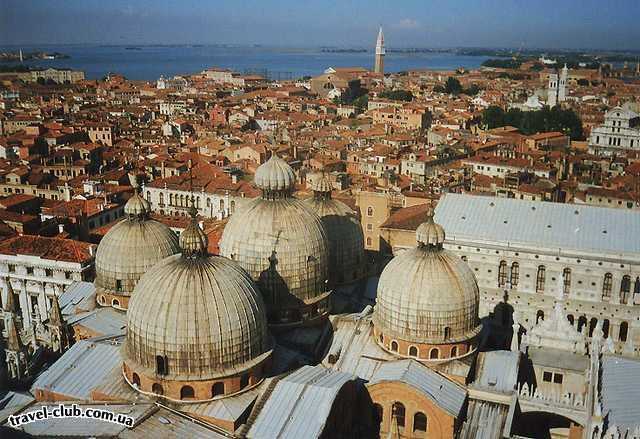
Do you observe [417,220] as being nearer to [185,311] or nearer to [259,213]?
[259,213]

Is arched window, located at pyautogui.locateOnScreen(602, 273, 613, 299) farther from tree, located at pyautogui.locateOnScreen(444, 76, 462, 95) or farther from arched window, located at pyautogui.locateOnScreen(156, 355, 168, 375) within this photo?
tree, located at pyautogui.locateOnScreen(444, 76, 462, 95)

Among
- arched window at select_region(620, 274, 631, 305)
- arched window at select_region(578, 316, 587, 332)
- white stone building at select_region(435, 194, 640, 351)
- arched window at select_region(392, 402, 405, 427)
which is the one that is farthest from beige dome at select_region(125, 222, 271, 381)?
arched window at select_region(620, 274, 631, 305)

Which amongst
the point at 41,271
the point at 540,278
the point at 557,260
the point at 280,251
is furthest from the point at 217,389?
the point at 41,271

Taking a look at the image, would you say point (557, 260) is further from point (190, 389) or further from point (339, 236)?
point (190, 389)

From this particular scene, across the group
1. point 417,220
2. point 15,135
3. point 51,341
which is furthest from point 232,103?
point 51,341

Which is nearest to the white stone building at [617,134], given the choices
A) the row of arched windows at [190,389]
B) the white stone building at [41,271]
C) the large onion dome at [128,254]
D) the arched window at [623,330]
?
the arched window at [623,330]
